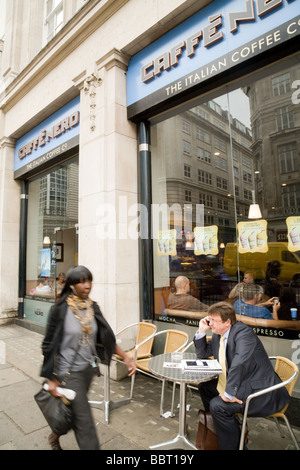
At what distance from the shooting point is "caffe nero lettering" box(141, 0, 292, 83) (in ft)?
12.6

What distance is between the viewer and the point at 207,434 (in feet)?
8.71

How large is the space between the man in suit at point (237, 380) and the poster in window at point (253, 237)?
1624 millimetres

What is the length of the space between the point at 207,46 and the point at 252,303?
4048 millimetres

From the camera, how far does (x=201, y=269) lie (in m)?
5.05

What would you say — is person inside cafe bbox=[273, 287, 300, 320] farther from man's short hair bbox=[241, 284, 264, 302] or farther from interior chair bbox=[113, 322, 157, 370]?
→ interior chair bbox=[113, 322, 157, 370]

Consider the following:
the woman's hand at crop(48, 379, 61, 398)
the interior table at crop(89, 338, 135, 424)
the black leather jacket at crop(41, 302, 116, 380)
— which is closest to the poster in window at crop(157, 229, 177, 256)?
the interior table at crop(89, 338, 135, 424)

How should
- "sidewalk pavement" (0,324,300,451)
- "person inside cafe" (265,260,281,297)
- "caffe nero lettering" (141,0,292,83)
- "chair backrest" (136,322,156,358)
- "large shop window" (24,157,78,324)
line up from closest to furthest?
"sidewalk pavement" (0,324,300,451), "caffe nero lettering" (141,0,292,83), "person inside cafe" (265,260,281,297), "chair backrest" (136,322,156,358), "large shop window" (24,157,78,324)

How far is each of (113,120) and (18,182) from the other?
5.83 meters

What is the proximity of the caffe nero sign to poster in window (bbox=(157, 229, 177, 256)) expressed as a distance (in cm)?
238

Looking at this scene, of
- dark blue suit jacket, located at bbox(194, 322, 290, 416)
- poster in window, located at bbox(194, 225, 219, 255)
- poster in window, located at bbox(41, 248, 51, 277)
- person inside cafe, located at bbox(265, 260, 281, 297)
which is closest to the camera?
dark blue suit jacket, located at bbox(194, 322, 290, 416)

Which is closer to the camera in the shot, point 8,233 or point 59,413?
point 59,413

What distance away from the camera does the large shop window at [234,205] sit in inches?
163

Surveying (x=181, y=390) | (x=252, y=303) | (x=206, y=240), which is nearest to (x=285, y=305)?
(x=252, y=303)

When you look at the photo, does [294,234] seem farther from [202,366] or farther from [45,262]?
[45,262]
